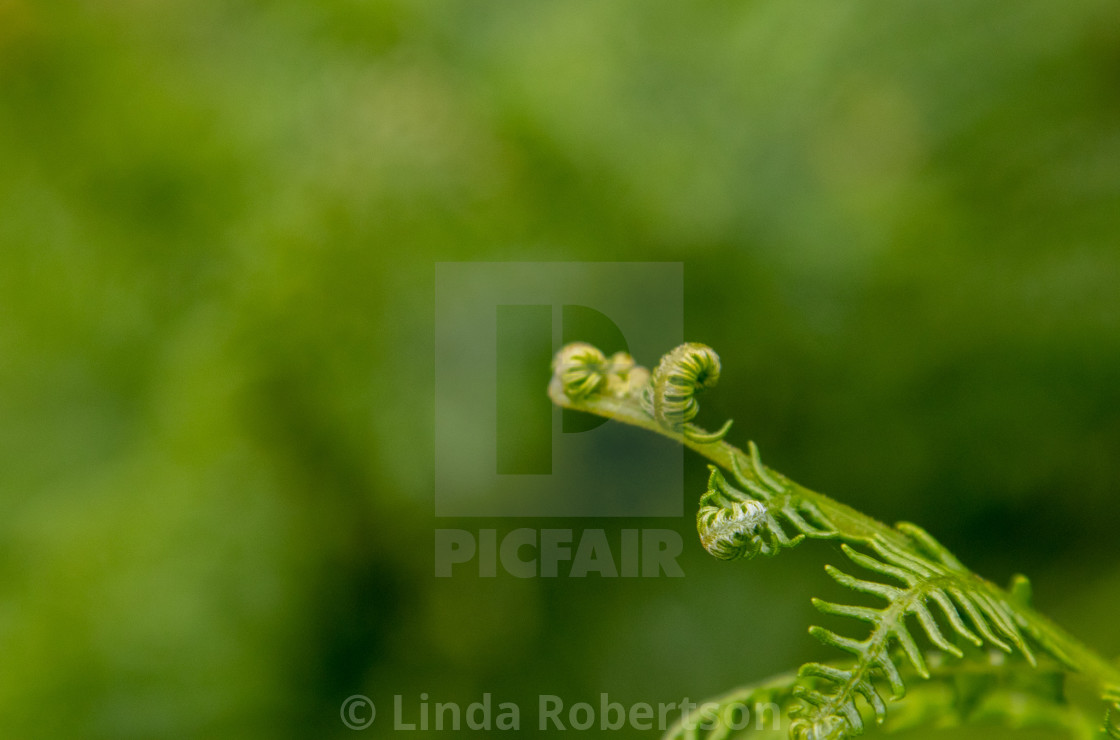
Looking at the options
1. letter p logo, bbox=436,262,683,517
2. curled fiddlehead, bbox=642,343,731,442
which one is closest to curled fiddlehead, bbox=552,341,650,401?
curled fiddlehead, bbox=642,343,731,442

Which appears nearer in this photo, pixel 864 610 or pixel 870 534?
pixel 864 610

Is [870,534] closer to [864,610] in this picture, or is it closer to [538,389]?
[864,610]


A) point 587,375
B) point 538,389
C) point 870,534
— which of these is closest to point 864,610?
point 870,534

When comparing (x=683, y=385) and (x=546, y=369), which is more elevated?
(x=683, y=385)

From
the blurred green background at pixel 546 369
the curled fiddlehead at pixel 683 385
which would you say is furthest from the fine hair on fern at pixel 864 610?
the blurred green background at pixel 546 369

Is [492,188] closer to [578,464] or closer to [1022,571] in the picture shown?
[578,464]

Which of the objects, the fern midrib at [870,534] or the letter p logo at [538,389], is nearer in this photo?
the fern midrib at [870,534]

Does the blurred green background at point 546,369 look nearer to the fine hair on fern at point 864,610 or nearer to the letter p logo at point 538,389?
the letter p logo at point 538,389
